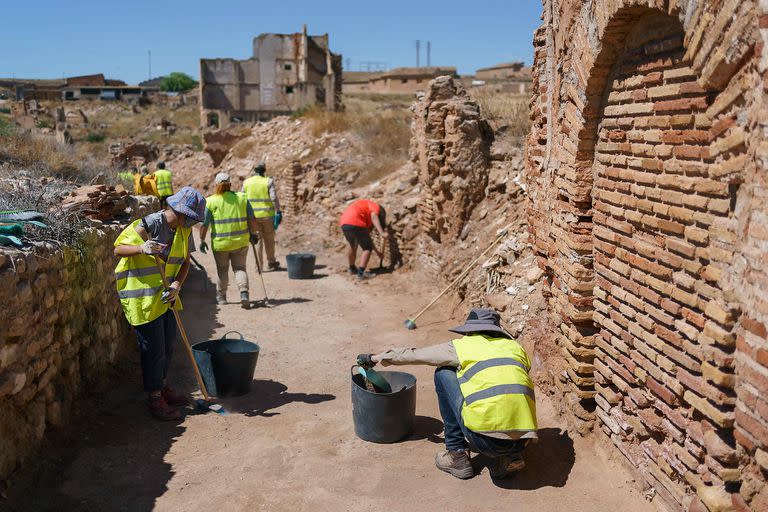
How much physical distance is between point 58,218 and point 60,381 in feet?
4.87

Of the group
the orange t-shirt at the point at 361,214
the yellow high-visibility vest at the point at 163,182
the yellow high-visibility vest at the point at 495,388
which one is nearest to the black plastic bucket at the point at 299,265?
the orange t-shirt at the point at 361,214

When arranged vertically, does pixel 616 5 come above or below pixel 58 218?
above

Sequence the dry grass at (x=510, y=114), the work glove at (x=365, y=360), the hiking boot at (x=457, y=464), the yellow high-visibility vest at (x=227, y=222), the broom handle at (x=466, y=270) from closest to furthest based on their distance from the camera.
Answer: the hiking boot at (x=457, y=464) → the work glove at (x=365, y=360) → the broom handle at (x=466, y=270) → the yellow high-visibility vest at (x=227, y=222) → the dry grass at (x=510, y=114)

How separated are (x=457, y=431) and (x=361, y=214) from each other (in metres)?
7.05

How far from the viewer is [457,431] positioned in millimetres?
4742

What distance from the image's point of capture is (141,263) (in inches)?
212

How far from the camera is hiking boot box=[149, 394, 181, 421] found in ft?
18.4

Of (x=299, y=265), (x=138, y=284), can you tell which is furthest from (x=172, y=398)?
(x=299, y=265)

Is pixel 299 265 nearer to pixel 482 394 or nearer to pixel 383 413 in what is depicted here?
pixel 383 413

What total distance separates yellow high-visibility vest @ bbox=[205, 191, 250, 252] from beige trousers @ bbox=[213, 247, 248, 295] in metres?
0.15

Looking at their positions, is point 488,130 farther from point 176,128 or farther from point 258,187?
point 176,128

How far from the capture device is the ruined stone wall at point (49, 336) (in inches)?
166

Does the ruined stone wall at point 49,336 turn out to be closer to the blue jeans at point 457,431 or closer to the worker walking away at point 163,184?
the blue jeans at point 457,431

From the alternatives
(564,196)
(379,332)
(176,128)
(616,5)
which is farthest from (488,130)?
(176,128)
